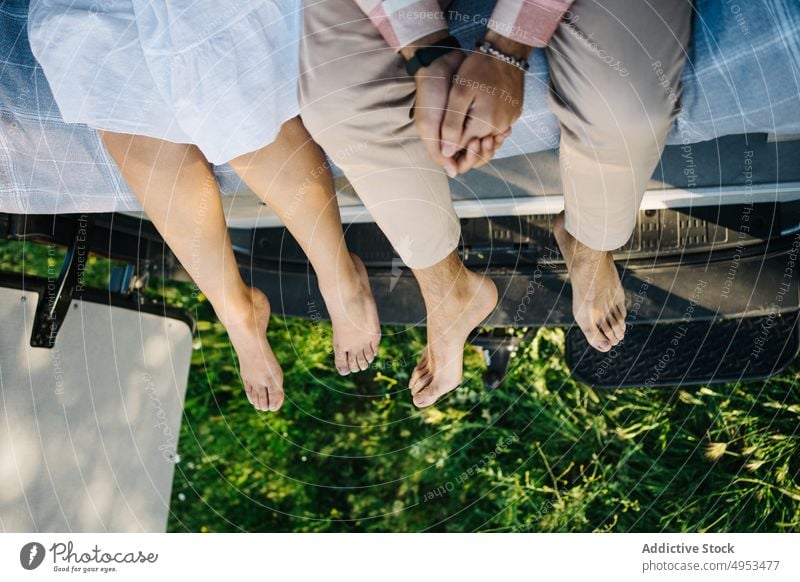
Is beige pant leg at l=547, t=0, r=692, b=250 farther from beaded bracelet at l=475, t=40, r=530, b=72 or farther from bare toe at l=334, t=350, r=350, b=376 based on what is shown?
bare toe at l=334, t=350, r=350, b=376

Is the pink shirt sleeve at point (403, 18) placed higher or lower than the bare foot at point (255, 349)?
higher

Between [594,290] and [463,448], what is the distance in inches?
15.7

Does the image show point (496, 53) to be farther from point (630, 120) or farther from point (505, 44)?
point (630, 120)

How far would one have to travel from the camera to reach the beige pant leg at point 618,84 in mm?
559

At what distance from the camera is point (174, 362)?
0.99m

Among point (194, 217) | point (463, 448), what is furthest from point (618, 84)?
point (463, 448)

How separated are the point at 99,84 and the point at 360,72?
0.75 ft

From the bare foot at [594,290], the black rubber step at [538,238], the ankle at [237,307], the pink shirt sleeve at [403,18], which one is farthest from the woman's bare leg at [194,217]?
the bare foot at [594,290]

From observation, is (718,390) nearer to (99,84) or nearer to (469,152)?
(469,152)

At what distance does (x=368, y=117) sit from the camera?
60 centimetres

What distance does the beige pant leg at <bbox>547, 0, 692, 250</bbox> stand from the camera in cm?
56

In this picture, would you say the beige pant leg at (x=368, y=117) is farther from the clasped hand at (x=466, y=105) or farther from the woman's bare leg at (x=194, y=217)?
the woman's bare leg at (x=194, y=217)

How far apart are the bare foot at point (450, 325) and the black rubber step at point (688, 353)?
0.18 metres

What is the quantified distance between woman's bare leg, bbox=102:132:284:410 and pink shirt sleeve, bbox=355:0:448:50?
214 mm
